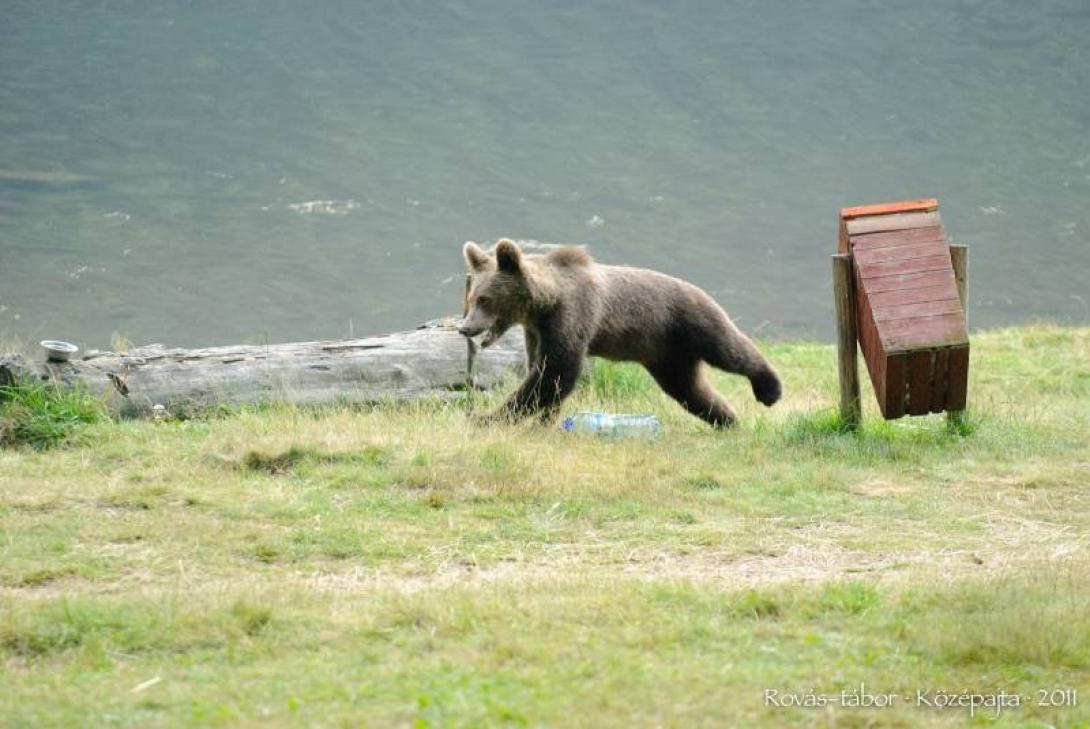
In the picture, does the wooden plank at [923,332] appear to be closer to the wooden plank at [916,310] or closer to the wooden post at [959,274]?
the wooden plank at [916,310]

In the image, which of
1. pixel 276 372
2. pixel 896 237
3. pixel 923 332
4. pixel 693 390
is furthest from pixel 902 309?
pixel 276 372

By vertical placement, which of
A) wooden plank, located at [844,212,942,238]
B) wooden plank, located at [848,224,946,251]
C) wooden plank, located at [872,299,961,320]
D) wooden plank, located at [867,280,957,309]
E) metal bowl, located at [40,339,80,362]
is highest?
wooden plank, located at [844,212,942,238]

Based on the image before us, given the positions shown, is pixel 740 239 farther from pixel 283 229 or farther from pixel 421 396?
pixel 421 396

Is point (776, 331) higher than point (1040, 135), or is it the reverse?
point (1040, 135)

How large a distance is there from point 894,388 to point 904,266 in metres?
0.91

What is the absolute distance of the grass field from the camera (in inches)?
216

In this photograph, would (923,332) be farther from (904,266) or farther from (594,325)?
(594,325)

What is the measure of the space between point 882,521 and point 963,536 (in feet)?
1.58

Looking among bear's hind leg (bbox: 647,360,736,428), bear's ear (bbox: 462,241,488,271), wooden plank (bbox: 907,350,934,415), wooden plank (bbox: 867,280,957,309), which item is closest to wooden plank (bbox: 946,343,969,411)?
wooden plank (bbox: 907,350,934,415)

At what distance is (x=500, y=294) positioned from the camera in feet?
37.4

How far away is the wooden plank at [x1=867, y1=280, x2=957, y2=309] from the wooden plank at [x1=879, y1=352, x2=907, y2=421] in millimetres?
430

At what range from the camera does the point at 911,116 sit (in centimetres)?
3195

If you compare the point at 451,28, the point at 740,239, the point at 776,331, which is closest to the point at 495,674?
the point at 776,331

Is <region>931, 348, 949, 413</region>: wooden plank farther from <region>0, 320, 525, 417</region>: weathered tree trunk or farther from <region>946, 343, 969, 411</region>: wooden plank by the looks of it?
<region>0, 320, 525, 417</region>: weathered tree trunk
